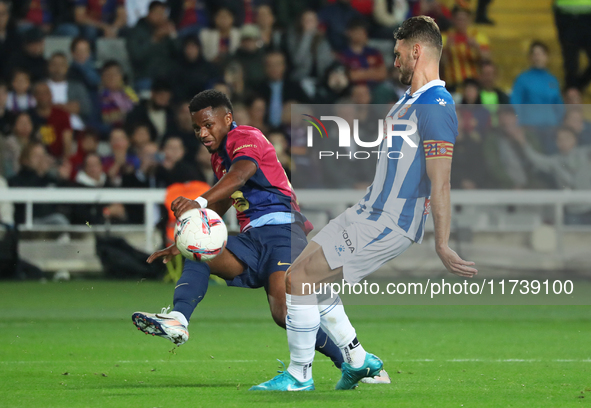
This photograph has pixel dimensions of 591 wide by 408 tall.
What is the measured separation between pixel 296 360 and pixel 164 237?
664 centimetres

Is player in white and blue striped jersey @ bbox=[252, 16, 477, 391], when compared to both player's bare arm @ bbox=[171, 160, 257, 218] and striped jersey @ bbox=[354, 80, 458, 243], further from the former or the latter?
player's bare arm @ bbox=[171, 160, 257, 218]

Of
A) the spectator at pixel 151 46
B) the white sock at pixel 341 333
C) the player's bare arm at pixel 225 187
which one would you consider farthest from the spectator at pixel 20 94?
the white sock at pixel 341 333

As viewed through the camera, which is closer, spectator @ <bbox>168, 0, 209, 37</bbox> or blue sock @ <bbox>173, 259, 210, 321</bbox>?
blue sock @ <bbox>173, 259, 210, 321</bbox>

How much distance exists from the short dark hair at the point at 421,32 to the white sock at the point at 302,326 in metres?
1.43

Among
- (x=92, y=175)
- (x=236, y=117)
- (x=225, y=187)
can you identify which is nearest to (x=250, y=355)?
(x=225, y=187)

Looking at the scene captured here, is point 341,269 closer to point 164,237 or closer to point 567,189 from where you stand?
point 164,237

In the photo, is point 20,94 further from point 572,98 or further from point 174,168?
point 572,98

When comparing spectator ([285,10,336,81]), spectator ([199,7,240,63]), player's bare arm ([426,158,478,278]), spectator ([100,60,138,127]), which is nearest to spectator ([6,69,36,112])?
spectator ([100,60,138,127])

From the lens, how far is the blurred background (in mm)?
11453

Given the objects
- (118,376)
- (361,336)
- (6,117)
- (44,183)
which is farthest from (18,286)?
(118,376)

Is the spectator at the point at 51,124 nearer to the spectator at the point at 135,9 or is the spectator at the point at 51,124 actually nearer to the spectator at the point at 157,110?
the spectator at the point at 157,110

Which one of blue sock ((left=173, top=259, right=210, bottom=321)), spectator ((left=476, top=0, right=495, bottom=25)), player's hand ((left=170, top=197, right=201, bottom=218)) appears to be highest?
spectator ((left=476, top=0, right=495, bottom=25))

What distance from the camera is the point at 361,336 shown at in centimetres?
761

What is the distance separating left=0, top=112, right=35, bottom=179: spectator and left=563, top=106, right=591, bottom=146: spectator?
23.7 ft
